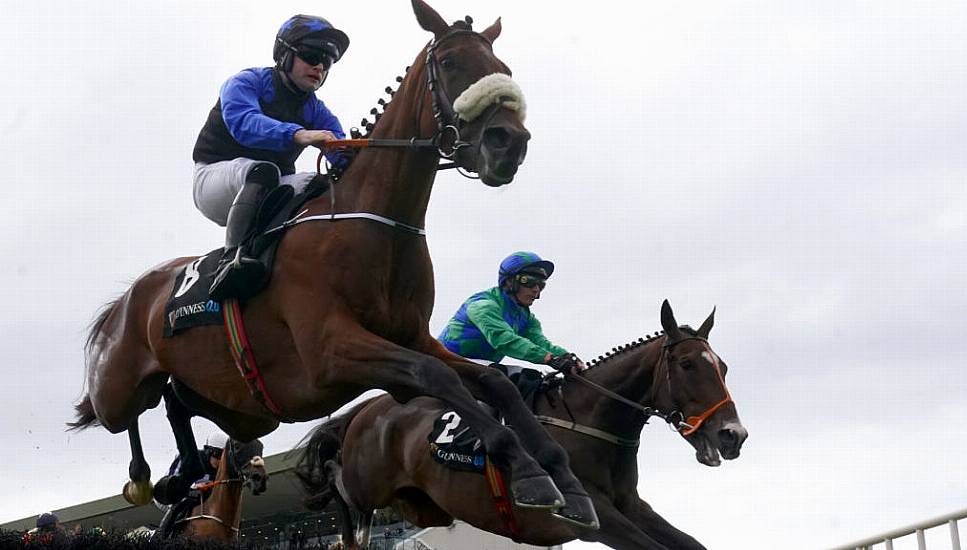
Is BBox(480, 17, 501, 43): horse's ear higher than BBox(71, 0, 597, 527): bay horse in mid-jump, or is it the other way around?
BBox(480, 17, 501, 43): horse's ear

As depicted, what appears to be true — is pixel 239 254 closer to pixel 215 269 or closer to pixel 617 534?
pixel 215 269

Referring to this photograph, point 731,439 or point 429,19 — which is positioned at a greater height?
point 429,19

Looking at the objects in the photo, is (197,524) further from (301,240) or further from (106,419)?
(301,240)

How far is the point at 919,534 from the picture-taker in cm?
834

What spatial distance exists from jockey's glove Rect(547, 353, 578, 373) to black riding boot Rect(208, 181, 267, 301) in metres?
3.56

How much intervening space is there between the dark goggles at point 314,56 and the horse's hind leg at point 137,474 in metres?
2.39

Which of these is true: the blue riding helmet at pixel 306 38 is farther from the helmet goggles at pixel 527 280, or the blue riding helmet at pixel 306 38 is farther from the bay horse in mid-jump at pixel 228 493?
the bay horse in mid-jump at pixel 228 493

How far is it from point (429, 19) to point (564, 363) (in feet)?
13.3

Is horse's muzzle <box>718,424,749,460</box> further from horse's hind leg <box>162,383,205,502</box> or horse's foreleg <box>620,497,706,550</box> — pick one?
horse's hind leg <box>162,383,205,502</box>

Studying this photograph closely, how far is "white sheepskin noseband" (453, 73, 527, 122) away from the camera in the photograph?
18.1 ft

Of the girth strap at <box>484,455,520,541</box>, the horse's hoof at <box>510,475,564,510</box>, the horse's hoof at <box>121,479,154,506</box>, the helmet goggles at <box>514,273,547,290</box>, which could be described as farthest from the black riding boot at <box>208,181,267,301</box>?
the helmet goggles at <box>514,273,547,290</box>

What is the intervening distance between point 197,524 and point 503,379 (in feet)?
18.4

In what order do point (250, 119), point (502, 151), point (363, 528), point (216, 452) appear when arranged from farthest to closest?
point (216, 452), point (363, 528), point (250, 119), point (502, 151)

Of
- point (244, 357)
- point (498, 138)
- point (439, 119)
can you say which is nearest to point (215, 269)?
point (244, 357)
